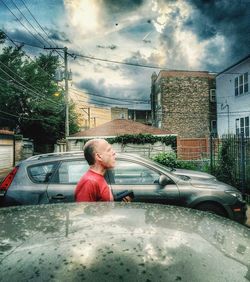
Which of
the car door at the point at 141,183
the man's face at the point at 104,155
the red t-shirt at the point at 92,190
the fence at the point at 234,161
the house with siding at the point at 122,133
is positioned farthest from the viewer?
the house with siding at the point at 122,133

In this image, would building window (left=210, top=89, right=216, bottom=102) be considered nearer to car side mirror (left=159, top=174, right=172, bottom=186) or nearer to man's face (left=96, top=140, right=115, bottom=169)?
car side mirror (left=159, top=174, right=172, bottom=186)

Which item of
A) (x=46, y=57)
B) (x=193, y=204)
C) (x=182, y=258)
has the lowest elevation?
(x=193, y=204)

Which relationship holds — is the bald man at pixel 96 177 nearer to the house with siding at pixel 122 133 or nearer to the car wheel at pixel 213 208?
the car wheel at pixel 213 208

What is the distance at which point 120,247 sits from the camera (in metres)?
1.45

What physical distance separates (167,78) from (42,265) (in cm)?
3791

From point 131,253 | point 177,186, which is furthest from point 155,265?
point 177,186

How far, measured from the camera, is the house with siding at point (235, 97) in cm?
2355

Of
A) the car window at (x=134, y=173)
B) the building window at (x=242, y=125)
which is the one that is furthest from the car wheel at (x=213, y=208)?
the building window at (x=242, y=125)

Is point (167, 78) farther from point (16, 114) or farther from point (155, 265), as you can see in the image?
point (155, 265)

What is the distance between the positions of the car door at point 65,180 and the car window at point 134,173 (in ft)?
2.00

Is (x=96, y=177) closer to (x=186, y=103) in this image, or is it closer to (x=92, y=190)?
(x=92, y=190)

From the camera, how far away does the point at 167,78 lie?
124ft

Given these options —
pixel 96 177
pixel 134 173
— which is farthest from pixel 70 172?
pixel 96 177

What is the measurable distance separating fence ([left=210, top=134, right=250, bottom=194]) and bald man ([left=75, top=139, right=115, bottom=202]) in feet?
23.3
